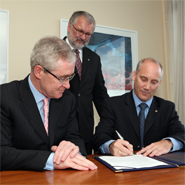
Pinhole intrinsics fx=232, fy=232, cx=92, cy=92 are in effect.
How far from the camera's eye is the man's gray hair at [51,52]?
5.40 ft

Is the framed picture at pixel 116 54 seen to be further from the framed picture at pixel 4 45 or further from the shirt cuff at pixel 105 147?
the shirt cuff at pixel 105 147

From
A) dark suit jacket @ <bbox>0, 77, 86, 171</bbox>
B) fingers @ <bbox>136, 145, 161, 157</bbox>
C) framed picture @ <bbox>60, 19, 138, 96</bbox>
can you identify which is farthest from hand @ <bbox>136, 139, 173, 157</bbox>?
framed picture @ <bbox>60, 19, 138, 96</bbox>

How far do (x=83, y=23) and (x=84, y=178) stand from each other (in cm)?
195

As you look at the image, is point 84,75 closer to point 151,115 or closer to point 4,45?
point 151,115

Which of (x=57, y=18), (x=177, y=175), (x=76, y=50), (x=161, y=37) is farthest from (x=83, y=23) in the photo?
(x=161, y=37)

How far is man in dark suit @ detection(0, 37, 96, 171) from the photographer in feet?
4.68

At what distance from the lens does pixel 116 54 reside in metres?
4.04

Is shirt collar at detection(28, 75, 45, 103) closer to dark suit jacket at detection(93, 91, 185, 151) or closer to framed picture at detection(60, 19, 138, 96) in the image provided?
dark suit jacket at detection(93, 91, 185, 151)

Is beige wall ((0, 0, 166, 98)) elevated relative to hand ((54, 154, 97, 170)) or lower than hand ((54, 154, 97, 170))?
elevated

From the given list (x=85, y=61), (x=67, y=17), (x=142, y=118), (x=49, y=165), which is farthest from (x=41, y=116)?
(x=67, y=17)

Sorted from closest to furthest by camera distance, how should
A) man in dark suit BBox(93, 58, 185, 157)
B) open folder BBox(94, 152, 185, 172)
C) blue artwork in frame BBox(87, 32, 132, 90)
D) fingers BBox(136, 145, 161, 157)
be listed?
open folder BBox(94, 152, 185, 172) < fingers BBox(136, 145, 161, 157) < man in dark suit BBox(93, 58, 185, 157) < blue artwork in frame BBox(87, 32, 132, 90)

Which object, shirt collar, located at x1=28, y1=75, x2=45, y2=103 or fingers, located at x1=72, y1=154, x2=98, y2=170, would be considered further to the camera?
shirt collar, located at x1=28, y1=75, x2=45, y2=103

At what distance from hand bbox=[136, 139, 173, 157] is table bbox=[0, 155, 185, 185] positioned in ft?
1.16

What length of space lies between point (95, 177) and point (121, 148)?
0.55 metres
